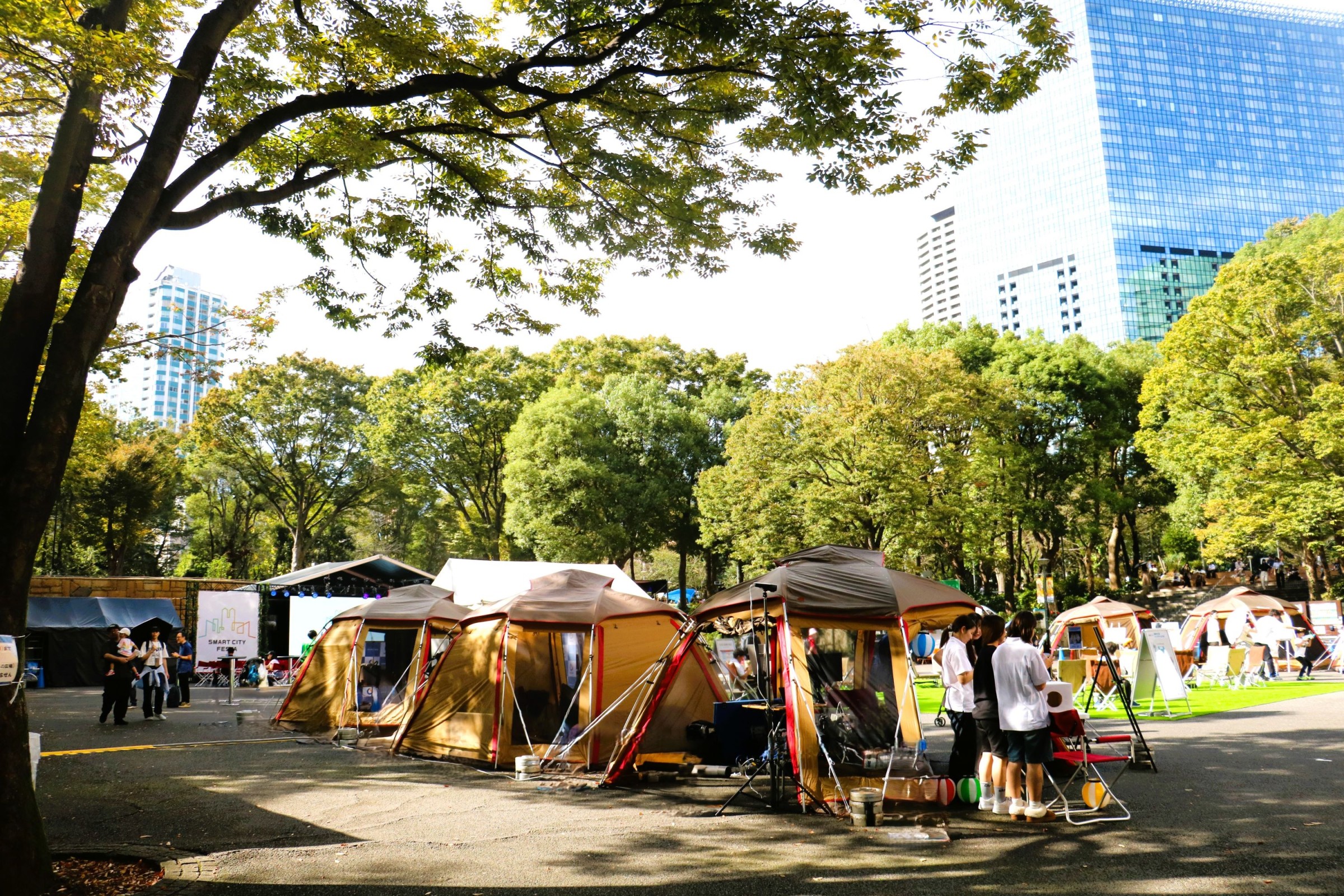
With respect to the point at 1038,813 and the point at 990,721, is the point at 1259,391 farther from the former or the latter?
the point at 1038,813

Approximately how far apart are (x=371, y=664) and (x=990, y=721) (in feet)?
38.4

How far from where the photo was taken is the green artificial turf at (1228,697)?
14594 mm

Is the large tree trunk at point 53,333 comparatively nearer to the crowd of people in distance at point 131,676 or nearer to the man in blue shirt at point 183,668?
the crowd of people in distance at point 131,676

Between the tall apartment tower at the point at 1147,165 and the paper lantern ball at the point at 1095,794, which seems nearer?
the paper lantern ball at the point at 1095,794

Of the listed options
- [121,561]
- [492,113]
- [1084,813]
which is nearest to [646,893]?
[1084,813]

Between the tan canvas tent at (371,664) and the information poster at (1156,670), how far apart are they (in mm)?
10463

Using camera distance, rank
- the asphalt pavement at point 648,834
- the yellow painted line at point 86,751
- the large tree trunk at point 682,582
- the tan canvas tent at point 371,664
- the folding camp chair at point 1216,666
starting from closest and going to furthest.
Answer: the asphalt pavement at point 648,834 < the yellow painted line at point 86,751 < the tan canvas tent at point 371,664 < the folding camp chair at point 1216,666 < the large tree trunk at point 682,582

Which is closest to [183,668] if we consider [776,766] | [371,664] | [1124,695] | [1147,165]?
[371,664]

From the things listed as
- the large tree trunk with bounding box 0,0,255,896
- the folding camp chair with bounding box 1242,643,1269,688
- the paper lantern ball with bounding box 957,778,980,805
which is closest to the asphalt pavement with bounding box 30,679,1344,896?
the paper lantern ball with bounding box 957,778,980,805

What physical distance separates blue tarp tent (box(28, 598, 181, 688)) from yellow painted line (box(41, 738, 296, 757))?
15.7 metres

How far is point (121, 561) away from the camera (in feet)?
137

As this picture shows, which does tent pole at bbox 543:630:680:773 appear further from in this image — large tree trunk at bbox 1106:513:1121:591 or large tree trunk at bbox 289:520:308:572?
large tree trunk at bbox 1106:513:1121:591

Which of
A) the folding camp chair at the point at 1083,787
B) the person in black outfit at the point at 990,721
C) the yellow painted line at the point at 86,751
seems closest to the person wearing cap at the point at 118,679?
the yellow painted line at the point at 86,751

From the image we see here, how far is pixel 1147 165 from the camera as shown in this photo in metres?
92.4
